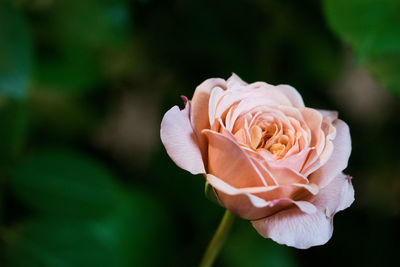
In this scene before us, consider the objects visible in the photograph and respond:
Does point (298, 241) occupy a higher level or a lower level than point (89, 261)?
higher

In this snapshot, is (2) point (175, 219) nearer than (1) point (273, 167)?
No

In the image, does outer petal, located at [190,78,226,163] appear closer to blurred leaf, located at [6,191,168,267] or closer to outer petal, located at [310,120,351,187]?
outer petal, located at [310,120,351,187]

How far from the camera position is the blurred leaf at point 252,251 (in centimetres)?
74

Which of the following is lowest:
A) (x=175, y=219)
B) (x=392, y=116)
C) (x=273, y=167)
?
(x=175, y=219)

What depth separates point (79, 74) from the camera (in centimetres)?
76

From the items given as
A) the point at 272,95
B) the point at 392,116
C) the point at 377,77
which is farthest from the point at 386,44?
the point at 392,116

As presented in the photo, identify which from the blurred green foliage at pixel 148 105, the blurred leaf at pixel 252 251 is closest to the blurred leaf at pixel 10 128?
the blurred green foliage at pixel 148 105

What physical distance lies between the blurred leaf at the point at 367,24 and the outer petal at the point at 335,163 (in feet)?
0.66

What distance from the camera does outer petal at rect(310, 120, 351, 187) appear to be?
0.34m

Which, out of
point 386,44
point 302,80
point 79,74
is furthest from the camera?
point 302,80

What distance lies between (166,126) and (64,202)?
33 cm

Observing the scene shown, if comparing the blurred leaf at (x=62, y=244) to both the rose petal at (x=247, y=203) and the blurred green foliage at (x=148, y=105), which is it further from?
the rose petal at (x=247, y=203)

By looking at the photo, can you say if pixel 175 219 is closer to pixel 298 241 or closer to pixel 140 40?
pixel 140 40

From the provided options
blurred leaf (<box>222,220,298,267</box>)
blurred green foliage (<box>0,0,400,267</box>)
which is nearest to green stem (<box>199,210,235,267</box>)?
blurred green foliage (<box>0,0,400,267</box>)
